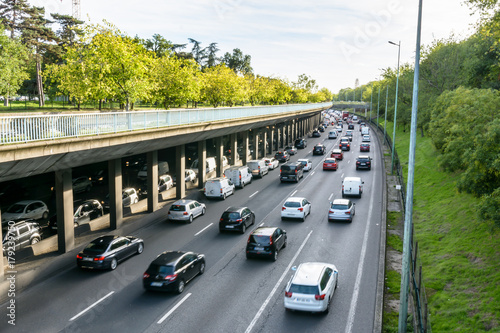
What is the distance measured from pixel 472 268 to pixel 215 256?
12.0 metres

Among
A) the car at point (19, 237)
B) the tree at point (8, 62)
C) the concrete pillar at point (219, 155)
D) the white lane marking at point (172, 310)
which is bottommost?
the white lane marking at point (172, 310)

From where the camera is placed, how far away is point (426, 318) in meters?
12.0

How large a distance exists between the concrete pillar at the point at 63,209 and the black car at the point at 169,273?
719 centimetres

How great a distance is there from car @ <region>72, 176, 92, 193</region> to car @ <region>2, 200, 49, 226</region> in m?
6.67

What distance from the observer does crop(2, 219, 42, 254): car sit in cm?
2016

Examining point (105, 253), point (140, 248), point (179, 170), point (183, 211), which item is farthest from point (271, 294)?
point (179, 170)

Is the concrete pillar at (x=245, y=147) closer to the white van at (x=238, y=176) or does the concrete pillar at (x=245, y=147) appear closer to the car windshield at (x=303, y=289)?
the white van at (x=238, y=176)

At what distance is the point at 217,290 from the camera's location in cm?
1655

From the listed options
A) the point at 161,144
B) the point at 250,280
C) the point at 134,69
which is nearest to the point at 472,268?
the point at 250,280

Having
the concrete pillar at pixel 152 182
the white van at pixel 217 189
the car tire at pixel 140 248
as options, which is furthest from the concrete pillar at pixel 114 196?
the white van at pixel 217 189

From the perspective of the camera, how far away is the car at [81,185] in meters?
35.0

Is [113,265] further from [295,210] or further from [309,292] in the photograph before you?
[295,210]

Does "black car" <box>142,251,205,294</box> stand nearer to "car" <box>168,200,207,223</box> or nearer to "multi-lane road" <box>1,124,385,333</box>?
"multi-lane road" <box>1,124,385,333</box>

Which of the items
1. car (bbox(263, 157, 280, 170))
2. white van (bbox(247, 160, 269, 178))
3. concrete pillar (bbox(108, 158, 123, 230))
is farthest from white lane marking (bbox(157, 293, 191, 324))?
car (bbox(263, 157, 280, 170))
